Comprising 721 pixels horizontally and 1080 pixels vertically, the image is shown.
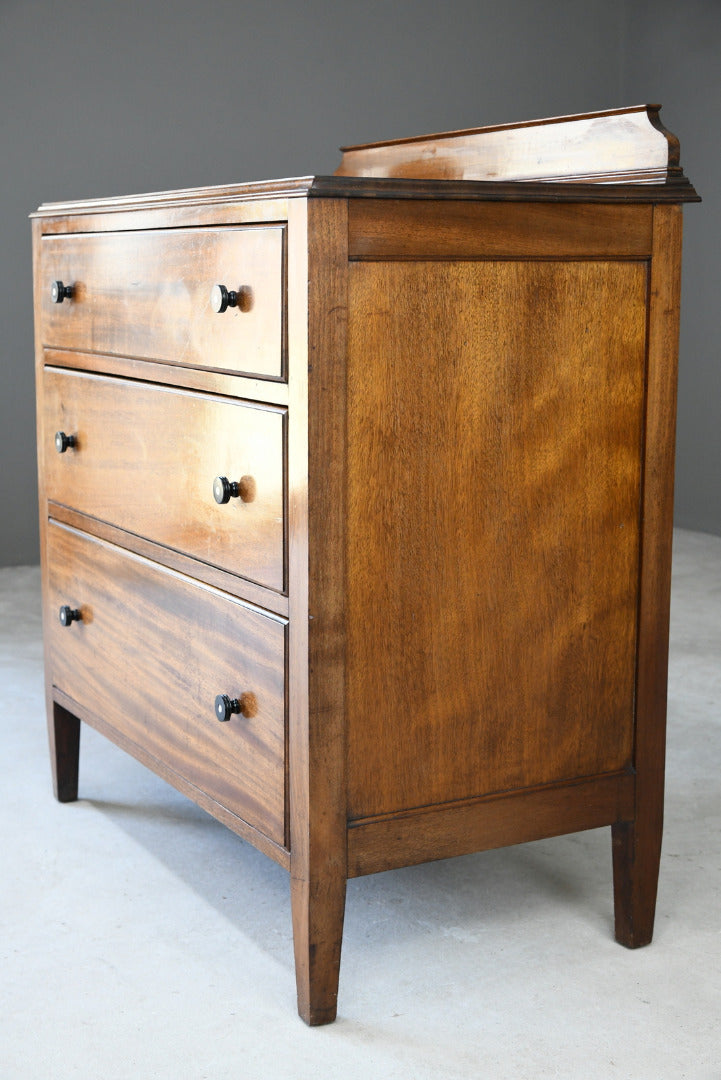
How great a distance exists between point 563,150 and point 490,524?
0.55m

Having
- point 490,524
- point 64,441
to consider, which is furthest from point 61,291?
point 490,524

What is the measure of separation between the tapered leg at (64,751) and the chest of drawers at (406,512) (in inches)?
20.7

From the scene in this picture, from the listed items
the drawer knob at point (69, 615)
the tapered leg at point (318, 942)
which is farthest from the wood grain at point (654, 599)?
the drawer knob at point (69, 615)

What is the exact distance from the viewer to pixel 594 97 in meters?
5.75

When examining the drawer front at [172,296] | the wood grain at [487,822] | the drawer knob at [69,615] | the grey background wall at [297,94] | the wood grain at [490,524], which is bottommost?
the wood grain at [487,822]

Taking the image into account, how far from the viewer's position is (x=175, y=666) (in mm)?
1924

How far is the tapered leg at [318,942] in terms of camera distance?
5.26 feet

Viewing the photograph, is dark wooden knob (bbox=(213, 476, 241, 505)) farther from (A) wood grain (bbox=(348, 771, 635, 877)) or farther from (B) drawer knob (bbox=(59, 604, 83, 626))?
(B) drawer knob (bbox=(59, 604, 83, 626))

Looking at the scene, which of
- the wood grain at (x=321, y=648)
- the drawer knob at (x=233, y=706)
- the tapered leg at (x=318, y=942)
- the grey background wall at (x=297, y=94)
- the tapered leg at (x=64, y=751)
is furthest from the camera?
the grey background wall at (x=297, y=94)

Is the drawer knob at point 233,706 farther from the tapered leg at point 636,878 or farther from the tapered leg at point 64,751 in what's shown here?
the tapered leg at point 64,751

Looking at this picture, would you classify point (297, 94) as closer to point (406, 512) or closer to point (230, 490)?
point (230, 490)

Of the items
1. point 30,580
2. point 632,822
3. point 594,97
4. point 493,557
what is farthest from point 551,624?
point 594,97

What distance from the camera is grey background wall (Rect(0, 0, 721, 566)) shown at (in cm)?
461

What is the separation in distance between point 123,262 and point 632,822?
3.66 feet
